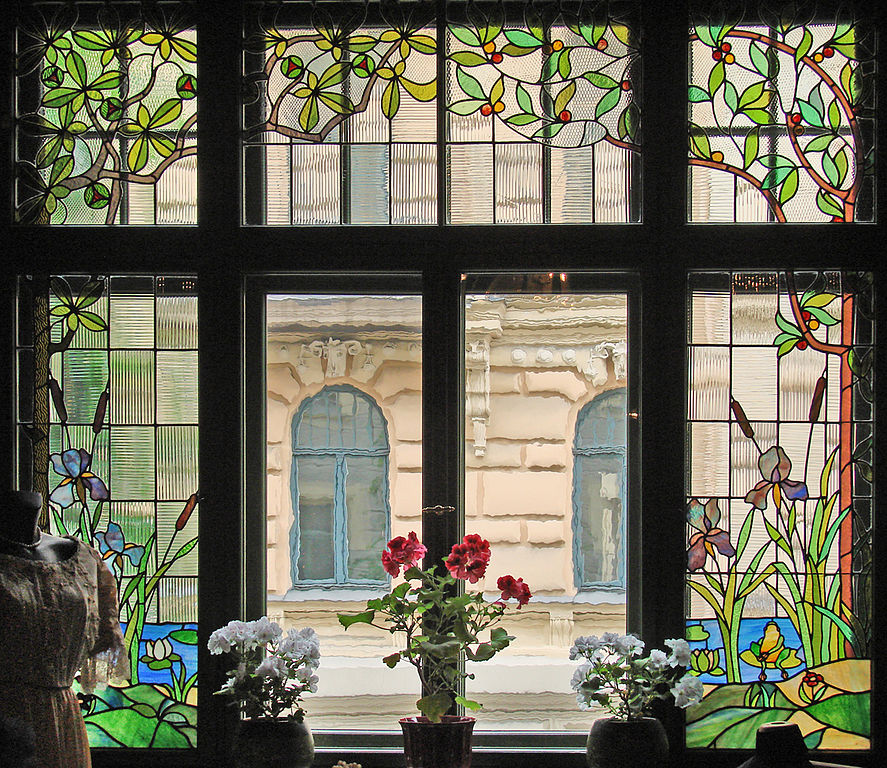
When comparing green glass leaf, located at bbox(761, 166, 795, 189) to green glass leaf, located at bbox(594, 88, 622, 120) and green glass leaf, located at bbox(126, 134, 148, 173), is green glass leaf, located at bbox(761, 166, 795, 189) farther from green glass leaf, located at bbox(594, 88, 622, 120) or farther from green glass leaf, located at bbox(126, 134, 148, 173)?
green glass leaf, located at bbox(126, 134, 148, 173)

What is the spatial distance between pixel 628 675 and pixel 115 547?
A: 1848 millimetres

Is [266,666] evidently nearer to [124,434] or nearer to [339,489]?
[339,489]

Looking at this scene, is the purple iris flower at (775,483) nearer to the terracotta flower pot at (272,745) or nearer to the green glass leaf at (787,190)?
the green glass leaf at (787,190)

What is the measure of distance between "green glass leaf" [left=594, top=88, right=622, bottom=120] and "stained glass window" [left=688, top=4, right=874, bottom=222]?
0.27 m

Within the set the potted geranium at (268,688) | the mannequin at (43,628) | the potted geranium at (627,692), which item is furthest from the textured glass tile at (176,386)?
the potted geranium at (627,692)

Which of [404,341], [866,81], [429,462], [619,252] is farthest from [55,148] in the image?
[866,81]

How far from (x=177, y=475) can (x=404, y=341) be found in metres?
0.95

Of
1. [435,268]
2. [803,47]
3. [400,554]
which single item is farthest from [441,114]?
[400,554]

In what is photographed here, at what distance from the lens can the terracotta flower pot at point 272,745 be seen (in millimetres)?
2857

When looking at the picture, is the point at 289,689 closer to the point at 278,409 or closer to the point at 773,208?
the point at 278,409

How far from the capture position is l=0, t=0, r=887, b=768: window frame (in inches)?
125

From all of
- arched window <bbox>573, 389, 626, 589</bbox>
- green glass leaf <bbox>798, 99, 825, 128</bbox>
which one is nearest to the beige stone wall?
arched window <bbox>573, 389, 626, 589</bbox>

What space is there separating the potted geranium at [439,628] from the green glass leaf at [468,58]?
1.68 meters

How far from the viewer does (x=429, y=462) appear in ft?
10.6
